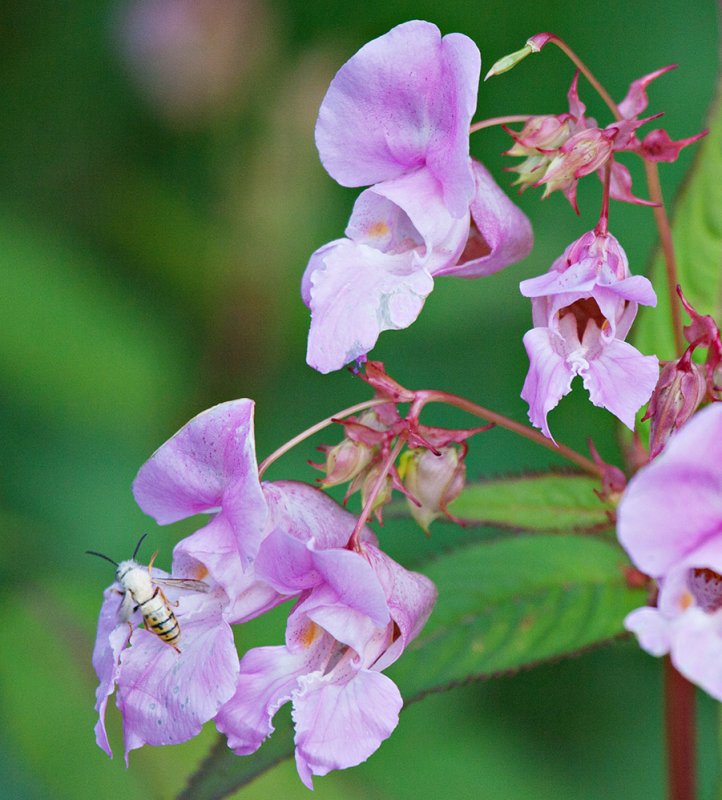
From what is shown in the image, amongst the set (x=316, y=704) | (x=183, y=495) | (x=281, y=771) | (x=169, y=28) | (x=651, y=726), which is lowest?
(x=651, y=726)

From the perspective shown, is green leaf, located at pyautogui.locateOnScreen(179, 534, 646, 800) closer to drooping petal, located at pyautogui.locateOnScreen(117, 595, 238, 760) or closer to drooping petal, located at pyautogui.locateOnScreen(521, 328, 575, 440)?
drooping petal, located at pyautogui.locateOnScreen(117, 595, 238, 760)

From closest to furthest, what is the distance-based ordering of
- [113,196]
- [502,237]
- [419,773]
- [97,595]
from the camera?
1. [502,237]
2. [419,773]
3. [97,595]
4. [113,196]

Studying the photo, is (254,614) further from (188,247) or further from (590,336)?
(188,247)

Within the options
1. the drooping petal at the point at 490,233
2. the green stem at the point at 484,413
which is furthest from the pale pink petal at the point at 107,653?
the drooping petal at the point at 490,233

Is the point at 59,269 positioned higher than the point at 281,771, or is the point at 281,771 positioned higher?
the point at 59,269

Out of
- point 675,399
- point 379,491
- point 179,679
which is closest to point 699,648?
point 675,399

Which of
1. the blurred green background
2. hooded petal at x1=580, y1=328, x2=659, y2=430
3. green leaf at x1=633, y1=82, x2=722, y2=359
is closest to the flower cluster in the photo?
hooded petal at x1=580, y1=328, x2=659, y2=430

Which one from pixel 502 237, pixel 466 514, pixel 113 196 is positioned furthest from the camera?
pixel 113 196

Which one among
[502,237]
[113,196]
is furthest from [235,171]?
[502,237]

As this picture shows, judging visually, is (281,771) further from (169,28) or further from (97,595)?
(169,28)
